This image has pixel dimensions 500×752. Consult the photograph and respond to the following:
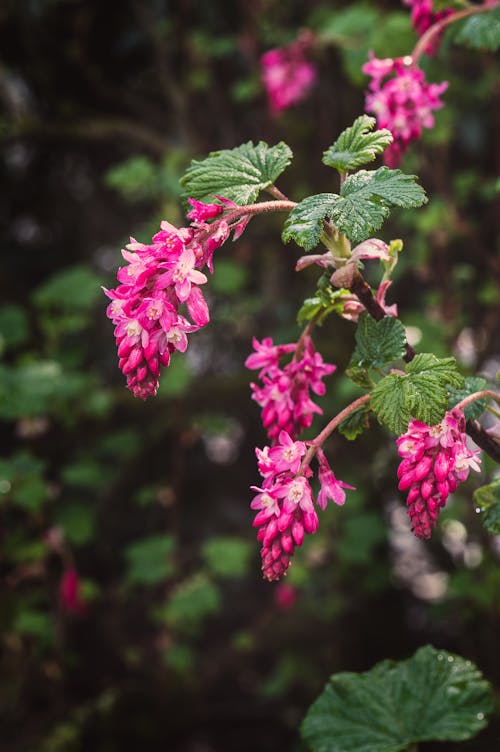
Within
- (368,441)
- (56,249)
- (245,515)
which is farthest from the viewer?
(56,249)

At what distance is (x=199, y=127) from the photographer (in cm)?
316

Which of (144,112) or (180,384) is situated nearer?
(180,384)

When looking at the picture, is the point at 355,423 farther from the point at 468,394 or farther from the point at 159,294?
the point at 159,294

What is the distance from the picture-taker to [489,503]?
0.87 metres

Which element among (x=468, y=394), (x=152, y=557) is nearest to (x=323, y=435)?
(x=468, y=394)

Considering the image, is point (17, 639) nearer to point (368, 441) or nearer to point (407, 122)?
point (368, 441)

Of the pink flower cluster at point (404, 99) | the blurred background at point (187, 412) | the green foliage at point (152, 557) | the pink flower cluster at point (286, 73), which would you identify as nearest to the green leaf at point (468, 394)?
the pink flower cluster at point (404, 99)

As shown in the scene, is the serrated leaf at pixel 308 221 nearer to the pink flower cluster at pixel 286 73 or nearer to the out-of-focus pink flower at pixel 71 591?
the pink flower cluster at pixel 286 73

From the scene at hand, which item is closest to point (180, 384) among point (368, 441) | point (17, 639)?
point (368, 441)

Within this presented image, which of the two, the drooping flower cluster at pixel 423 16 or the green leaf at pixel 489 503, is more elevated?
the drooping flower cluster at pixel 423 16

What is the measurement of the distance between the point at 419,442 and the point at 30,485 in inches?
71.0

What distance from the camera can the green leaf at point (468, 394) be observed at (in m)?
0.82

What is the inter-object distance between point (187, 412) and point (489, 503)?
6.70 ft

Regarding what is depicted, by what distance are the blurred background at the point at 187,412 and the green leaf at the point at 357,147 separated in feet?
4.45
